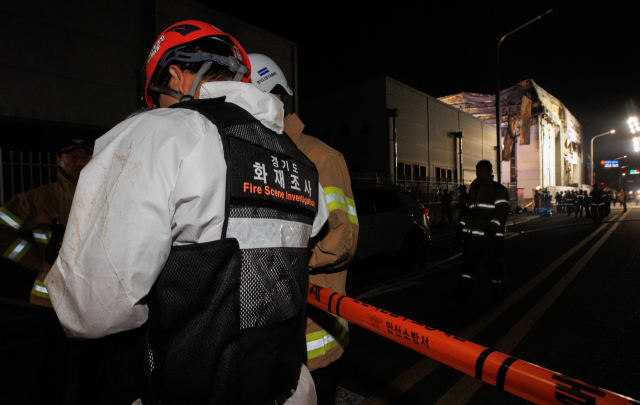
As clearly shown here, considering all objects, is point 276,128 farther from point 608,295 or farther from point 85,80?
point 85,80

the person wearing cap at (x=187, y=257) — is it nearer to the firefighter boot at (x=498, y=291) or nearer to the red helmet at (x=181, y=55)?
the red helmet at (x=181, y=55)

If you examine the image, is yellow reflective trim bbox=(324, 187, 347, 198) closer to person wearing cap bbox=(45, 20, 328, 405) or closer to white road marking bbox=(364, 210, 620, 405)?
person wearing cap bbox=(45, 20, 328, 405)

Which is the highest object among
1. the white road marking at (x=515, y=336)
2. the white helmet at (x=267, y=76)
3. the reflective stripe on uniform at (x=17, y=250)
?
the white helmet at (x=267, y=76)

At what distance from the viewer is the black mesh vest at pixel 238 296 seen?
2.69ft

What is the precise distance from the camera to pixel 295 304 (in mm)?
1027

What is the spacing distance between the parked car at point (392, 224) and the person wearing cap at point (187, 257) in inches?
207

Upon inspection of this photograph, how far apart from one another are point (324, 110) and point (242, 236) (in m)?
22.9

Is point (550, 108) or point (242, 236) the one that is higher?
point (550, 108)

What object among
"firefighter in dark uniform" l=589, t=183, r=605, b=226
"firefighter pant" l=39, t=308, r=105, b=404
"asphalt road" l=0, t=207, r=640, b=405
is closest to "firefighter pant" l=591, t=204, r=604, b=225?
"firefighter in dark uniform" l=589, t=183, r=605, b=226

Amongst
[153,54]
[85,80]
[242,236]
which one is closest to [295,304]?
[242,236]

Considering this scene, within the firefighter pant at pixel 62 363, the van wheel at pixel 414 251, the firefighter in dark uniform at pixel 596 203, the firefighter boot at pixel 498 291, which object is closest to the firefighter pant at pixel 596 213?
the firefighter in dark uniform at pixel 596 203

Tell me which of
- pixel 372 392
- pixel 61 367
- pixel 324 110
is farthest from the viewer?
pixel 324 110

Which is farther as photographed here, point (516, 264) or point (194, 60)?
point (516, 264)

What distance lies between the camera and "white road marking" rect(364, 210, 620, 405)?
108 inches
